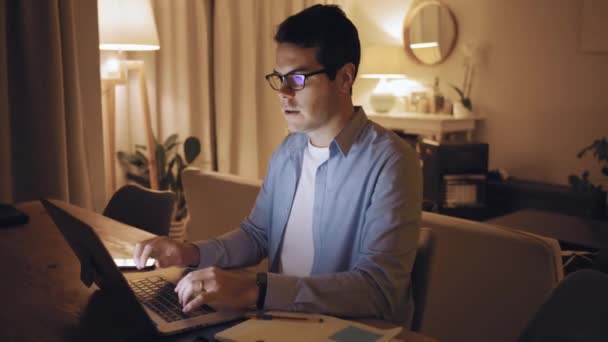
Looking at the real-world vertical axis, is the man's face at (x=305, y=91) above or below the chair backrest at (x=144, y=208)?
above

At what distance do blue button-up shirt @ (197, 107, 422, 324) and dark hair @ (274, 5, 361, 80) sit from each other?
0.51 feet

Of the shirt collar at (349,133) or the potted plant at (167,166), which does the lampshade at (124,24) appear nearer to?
the potted plant at (167,166)

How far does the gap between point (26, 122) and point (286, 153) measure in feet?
6.15

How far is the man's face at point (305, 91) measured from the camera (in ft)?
4.49

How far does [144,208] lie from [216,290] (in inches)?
44.8

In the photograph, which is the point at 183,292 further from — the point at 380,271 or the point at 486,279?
the point at 486,279

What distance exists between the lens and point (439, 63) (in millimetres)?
5145

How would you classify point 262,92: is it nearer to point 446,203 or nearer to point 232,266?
point 446,203

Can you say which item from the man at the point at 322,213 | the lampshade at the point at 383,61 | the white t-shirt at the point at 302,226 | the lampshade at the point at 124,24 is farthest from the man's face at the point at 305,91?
the lampshade at the point at 383,61

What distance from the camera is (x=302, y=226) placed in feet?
4.86

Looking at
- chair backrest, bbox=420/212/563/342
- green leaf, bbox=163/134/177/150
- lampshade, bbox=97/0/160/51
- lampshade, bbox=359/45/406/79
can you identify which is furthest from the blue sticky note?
lampshade, bbox=359/45/406/79

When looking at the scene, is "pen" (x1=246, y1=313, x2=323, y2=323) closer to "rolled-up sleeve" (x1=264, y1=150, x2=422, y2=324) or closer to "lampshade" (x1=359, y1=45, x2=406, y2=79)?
"rolled-up sleeve" (x1=264, y1=150, x2=422, y2=324)

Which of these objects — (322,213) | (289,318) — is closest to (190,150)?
(322,213)

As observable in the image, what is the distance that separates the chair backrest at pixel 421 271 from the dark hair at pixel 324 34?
421mm
